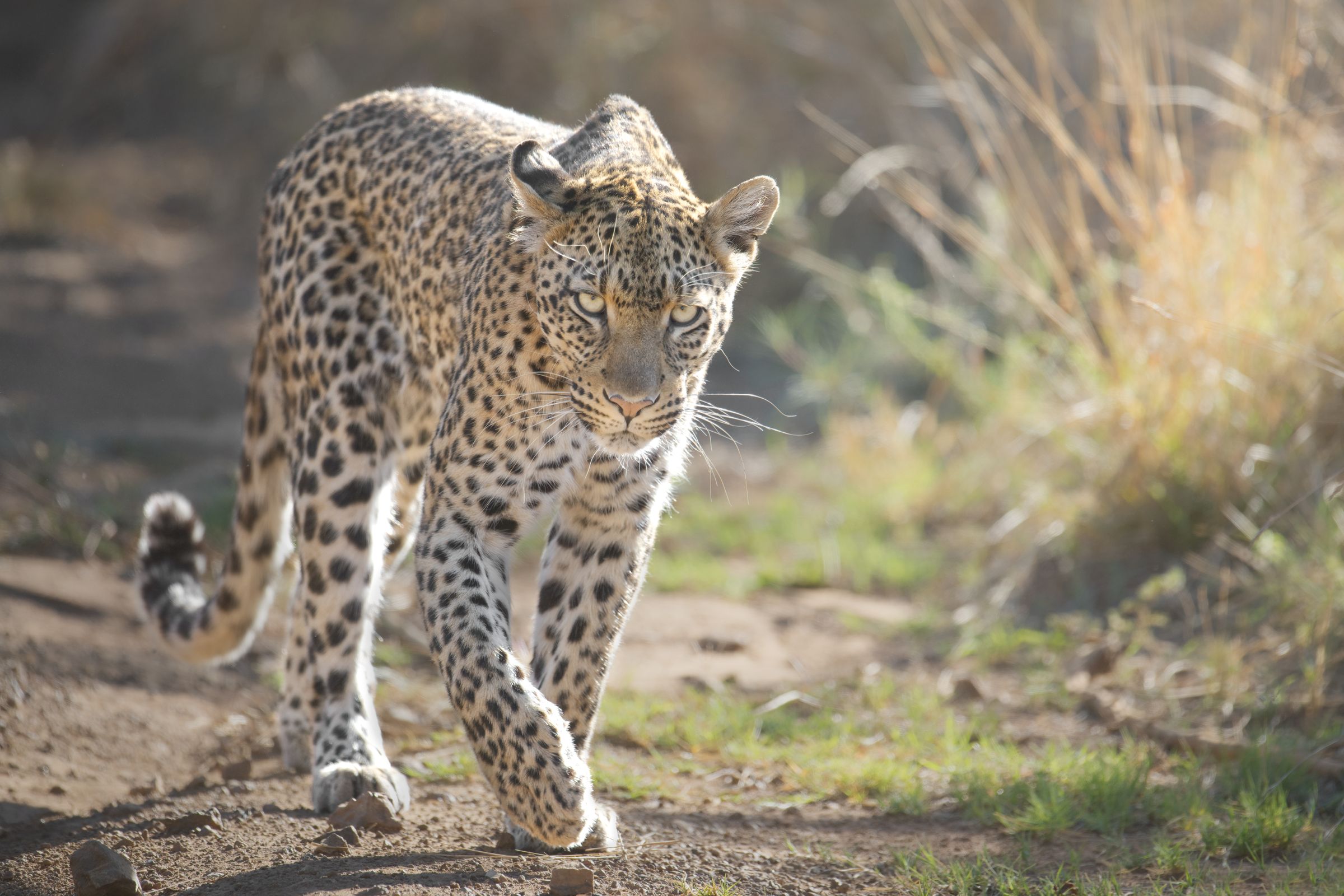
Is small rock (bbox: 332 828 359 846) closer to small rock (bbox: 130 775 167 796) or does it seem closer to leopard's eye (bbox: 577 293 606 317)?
small rock (bbox: 130 775 167 796)

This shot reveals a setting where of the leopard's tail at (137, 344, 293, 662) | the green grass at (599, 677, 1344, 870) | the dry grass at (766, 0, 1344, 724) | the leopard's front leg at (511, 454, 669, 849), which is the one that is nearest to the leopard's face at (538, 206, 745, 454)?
the leopard's front leg at (511, 454, 669, 849)

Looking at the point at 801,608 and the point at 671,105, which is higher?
the point at 671,105

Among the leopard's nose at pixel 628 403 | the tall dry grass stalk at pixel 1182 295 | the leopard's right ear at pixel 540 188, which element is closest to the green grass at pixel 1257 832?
the tall dry grass stalk at pixel 1182 295

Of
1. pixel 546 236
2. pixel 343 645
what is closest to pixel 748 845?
pixel 343 645

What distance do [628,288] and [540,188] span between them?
468 mm

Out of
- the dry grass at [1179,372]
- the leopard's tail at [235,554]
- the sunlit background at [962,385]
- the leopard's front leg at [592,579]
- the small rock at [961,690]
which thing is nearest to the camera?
the leopard's front leg at [592,579]

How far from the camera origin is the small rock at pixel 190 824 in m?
4.31

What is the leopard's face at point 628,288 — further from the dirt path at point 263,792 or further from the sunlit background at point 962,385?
the dirt path at point 263,792

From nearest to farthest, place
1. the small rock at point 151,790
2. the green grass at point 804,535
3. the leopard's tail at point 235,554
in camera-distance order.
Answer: the small rock at point 151,790 → the leopard's tail at point 235,554 → the green grass at point 804,535

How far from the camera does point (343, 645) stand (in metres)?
5.04

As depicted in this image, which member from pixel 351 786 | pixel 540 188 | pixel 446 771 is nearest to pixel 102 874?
pixel 351 786

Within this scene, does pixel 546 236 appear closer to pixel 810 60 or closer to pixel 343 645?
pixel 343 645

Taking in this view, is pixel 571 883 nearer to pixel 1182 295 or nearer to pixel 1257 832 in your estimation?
pixel 1257 832

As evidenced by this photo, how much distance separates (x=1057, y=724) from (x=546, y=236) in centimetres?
308
